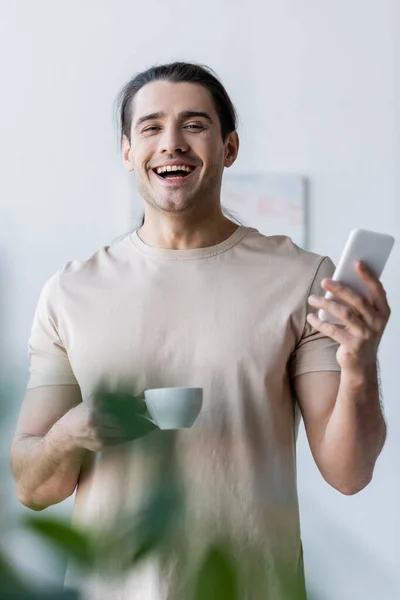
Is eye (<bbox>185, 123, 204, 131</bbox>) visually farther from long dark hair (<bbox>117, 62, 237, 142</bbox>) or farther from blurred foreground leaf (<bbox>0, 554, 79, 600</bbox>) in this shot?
blurred foreground leaf (<bbox>0, 554, 79, 600</bbox>)

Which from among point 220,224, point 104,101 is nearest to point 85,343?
point 220,224

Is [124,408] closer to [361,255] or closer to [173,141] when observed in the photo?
[361,255]

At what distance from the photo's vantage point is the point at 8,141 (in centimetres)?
321

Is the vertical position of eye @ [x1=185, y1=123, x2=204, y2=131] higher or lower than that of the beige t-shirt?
higher

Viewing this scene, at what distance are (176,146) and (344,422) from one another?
61 cm

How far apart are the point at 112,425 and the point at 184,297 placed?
1.28 m

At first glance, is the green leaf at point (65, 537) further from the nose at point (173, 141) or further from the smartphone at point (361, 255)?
the nose at point (173, 141)

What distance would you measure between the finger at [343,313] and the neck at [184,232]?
0.46m

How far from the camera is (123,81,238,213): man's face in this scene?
1.62 m

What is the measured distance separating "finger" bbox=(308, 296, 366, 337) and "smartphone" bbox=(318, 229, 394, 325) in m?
0.01

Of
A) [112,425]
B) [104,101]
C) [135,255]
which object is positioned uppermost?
[104,101]

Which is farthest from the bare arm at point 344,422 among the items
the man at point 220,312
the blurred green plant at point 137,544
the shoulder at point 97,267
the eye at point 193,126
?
Answer: the blurred green plant at point 137,544

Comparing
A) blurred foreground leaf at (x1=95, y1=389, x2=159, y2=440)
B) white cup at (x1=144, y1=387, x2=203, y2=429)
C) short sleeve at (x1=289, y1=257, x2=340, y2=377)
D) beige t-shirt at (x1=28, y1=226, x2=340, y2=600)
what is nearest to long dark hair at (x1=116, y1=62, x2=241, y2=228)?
beige t-shirt at (x1=28, y1=226, x2=340, y2=600)

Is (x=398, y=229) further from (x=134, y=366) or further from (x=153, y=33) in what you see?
(x=134, y=366)
